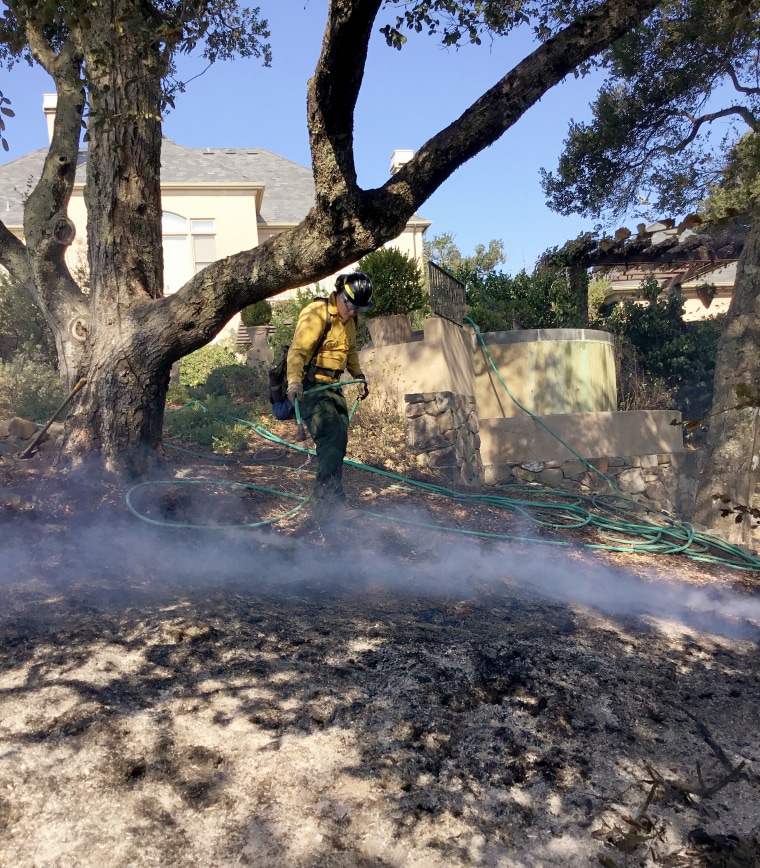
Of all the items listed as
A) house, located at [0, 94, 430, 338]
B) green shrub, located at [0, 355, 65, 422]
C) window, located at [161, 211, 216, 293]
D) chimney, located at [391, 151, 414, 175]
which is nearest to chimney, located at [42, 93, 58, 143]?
house, located at [0, 94, 430, 338]

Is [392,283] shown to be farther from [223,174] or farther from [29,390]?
[223,174]

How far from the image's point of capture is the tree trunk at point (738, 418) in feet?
32.1

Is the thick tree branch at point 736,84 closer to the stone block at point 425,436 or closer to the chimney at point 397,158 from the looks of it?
the stone block at point 425,436

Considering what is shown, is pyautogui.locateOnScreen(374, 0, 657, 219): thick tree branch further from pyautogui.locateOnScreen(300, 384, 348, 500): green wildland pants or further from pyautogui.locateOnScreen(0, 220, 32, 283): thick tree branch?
pyautogui.locateOnScreen(0, 220, 32, 283): thick tree branch

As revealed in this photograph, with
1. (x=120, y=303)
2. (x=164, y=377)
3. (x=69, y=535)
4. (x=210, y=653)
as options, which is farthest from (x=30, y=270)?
(x=210, y=653)

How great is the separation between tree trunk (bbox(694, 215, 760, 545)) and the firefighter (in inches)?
204

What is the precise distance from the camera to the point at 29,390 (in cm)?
1059

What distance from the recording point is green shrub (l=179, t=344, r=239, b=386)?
1242cm

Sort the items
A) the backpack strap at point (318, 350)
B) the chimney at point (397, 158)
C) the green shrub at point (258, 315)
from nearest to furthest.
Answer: the backpack strap at point (318, 350)
the green shrub at point (258, 315)
the chimney at point (397, 158)

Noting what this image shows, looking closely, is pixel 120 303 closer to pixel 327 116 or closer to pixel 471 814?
pixel 327 116

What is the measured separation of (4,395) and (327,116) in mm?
6760

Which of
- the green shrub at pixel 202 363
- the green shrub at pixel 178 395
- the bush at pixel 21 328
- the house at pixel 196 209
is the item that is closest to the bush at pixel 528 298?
the green shrub at pixel 202 363

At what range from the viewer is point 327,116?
5520mm

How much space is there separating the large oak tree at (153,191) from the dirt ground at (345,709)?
1.20 metres
